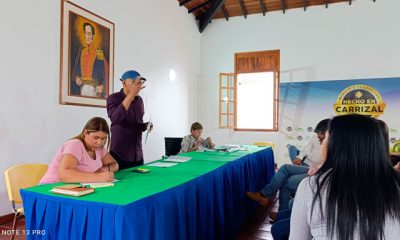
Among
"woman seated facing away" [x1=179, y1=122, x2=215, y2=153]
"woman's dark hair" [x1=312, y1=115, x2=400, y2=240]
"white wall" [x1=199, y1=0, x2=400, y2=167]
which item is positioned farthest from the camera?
"white wall" [x1=199, y1=0, x2=400, y2=167]

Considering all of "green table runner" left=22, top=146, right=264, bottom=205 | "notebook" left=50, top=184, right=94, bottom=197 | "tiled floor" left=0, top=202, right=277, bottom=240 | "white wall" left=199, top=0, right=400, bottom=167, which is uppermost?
"white wall" left=199, top=0, right=400, bottom=167

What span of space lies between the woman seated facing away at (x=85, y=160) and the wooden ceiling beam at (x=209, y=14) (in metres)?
5.08

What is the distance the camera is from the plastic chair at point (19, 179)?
1.94m

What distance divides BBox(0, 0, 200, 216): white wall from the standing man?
4.34 feet

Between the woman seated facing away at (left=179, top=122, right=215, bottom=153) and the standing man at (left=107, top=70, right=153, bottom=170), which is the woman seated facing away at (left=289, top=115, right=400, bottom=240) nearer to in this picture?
the standing man at (left=107, top=70, right=153, bottom=170)

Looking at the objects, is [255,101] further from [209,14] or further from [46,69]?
[46,69]

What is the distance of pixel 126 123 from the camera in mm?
2209

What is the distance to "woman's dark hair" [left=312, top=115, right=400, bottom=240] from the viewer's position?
890 millimetres

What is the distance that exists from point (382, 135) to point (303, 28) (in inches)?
224

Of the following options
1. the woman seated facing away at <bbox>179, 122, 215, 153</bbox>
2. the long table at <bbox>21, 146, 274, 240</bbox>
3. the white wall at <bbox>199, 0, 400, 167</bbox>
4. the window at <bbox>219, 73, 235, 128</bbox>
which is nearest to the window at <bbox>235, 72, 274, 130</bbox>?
the window at <bbox>219, 73, 235, 128</bbox>

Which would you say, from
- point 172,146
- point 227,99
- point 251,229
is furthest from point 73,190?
point 227,99

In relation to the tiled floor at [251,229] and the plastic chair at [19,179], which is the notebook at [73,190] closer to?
the plastic chair at [19,179]

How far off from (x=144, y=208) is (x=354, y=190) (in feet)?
2.75

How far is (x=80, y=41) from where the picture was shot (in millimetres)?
3584
